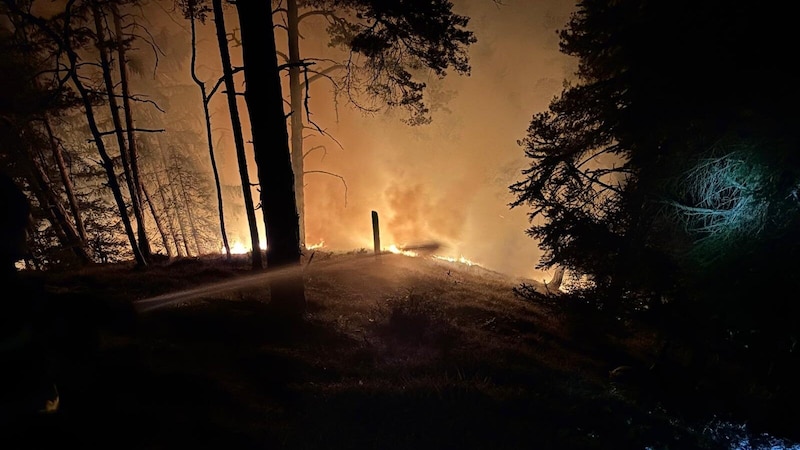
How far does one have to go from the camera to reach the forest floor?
333cm

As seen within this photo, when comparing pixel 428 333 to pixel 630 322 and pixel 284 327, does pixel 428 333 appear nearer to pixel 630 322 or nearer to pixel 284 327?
pixel 284 327

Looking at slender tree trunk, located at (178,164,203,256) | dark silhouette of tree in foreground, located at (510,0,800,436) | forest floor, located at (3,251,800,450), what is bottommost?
forest floor, located at (3,251,800,450)

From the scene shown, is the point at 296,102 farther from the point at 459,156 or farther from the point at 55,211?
the point at 459,156

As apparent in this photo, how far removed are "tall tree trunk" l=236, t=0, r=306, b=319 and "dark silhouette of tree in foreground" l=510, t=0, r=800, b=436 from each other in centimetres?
530

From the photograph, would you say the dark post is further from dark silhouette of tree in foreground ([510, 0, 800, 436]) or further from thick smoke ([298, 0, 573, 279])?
thick smoke ([298, 0, 573, 279])

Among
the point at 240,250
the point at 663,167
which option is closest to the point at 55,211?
the point at 663,167

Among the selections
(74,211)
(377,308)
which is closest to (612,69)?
(377,308)

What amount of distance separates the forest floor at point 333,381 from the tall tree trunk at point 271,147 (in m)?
0.87

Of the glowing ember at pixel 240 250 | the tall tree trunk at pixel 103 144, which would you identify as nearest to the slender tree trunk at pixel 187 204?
the glowing ember at pixel 240 250

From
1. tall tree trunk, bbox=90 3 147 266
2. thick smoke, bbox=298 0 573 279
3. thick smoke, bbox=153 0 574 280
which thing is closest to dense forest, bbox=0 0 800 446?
tall tree trunk, bbox=90 3 147 266

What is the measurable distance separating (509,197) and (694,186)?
42765 millimetres

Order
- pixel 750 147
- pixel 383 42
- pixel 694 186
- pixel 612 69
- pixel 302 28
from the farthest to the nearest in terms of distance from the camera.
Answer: pixel 302 28, pixel 612 69, pixel 383 42, pixel 694 186, pixel 750 147

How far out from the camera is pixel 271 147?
5.92 m

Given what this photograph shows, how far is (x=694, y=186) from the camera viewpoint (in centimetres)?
546
